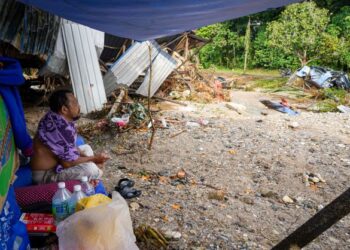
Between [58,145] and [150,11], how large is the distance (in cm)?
127

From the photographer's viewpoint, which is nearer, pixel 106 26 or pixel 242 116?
pixel 106 26

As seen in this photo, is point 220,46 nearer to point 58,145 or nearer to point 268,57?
point 268,57

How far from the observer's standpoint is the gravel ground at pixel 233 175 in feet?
9.51

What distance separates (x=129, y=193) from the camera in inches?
134

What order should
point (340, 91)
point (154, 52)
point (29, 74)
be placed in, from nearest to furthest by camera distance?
1. point (154, 52)
2. point (29, 74)
3. point (340, 91)

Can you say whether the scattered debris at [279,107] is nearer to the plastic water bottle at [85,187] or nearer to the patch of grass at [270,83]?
the patch of grass at [270,83]

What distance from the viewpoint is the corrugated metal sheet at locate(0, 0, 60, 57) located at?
4.64 m

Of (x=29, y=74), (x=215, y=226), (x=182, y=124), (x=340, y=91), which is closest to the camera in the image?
(x=215, y=226)

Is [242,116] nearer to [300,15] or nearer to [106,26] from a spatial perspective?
[106,26]

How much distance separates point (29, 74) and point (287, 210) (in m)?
8.50

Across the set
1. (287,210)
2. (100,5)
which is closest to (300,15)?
(287,210)

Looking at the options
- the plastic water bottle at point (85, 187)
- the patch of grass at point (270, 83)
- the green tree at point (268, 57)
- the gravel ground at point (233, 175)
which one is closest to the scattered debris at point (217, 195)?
the gravel ground at point (233, 175)

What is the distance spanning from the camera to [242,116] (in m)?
7.43

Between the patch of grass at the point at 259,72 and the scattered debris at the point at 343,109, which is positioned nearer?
the scattered debris at the point at 343,109
